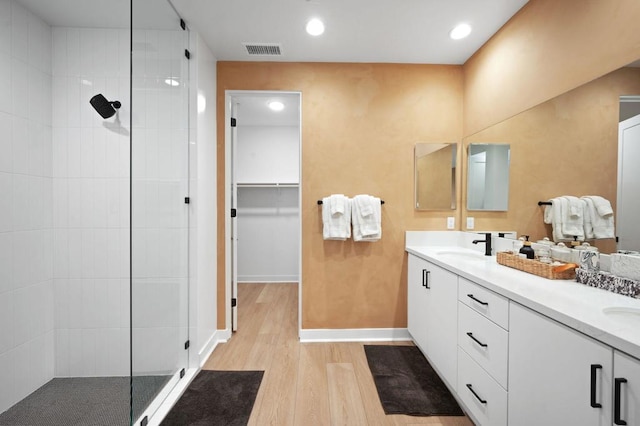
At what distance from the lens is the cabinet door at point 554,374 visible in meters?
0.85

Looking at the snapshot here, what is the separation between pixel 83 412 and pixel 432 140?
10.5 feet

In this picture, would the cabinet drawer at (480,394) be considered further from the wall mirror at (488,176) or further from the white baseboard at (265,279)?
the white baseboard at (265,279)

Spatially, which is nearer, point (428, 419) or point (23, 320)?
point (23, 320)

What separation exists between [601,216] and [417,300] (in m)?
1.31

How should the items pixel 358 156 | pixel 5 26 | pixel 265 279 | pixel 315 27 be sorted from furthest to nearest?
1. pixel 265 279
2. pixel 358 156
3. pixel 315 27
4. pixel 5 26

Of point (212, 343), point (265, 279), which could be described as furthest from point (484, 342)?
point (265, 279)

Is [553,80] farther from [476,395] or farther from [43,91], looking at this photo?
[43,91]

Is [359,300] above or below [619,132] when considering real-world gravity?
below

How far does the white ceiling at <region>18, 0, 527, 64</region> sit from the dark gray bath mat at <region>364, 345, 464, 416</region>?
8.44 ft

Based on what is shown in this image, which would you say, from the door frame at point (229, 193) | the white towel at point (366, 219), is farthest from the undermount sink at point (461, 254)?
the door frame at point (229, 193)

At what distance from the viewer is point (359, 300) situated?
2.64 meters

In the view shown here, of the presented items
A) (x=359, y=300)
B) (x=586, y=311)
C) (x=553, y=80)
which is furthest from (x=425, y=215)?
(x=586, y=311)

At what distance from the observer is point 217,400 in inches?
71.7

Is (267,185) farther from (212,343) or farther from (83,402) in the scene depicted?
(83,402)
